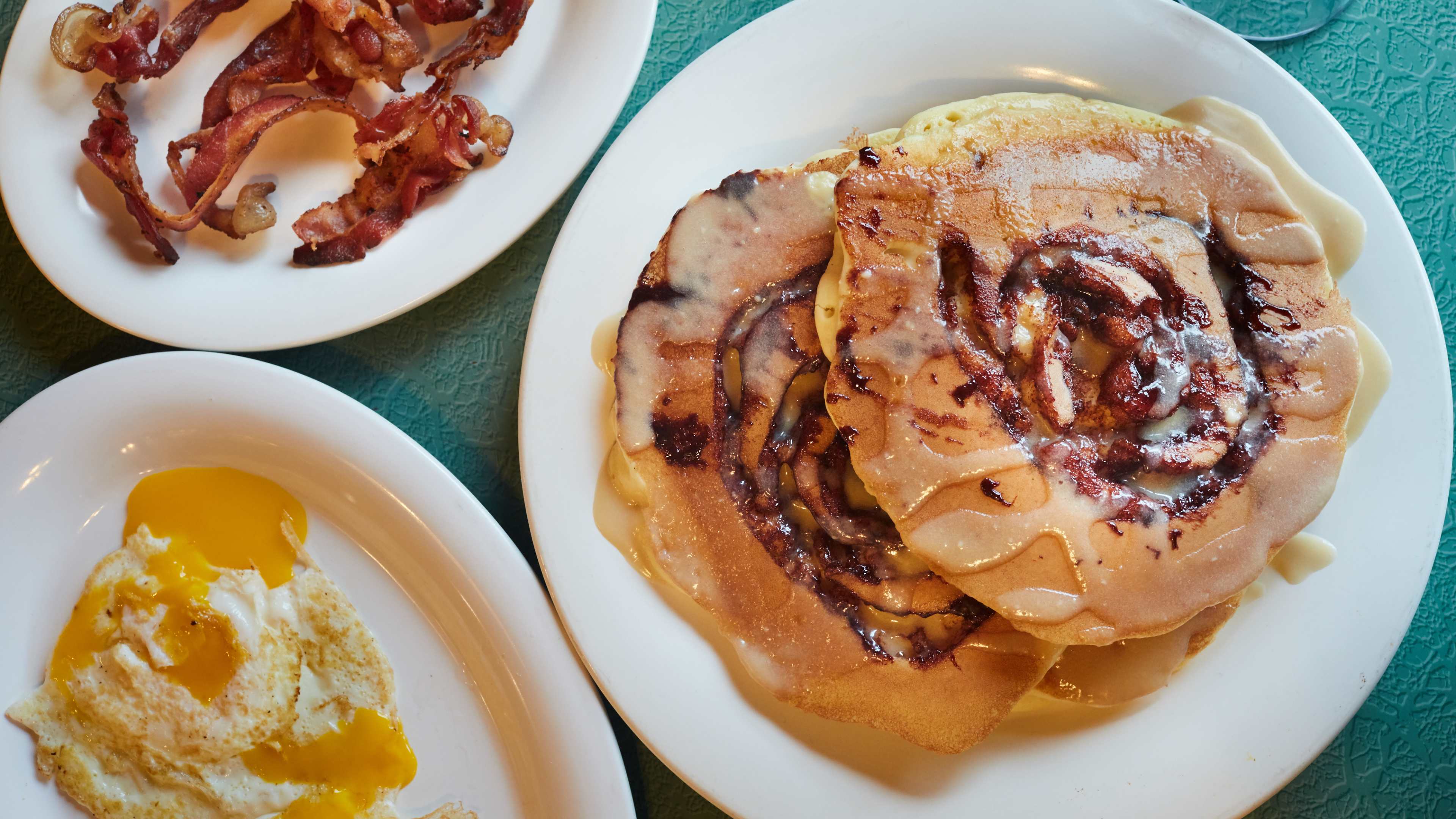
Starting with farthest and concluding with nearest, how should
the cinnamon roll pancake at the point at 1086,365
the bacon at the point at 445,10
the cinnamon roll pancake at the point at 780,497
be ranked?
the bacon at the point at 445,10 → the cinnamon roll pancake at the point at 780,497 → the cinnamon roll pancake at the point at 1086,365

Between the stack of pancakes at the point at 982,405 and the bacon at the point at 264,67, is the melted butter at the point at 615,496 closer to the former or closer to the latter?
the stack of pancakes at the point at 982,405

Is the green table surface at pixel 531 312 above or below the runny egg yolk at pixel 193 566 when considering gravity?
above

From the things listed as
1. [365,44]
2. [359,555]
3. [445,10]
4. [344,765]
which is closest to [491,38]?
[445,10]

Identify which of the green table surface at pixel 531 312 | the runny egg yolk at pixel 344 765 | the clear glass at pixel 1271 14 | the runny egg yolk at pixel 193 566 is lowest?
the runny egg yolk at pixel 344 765

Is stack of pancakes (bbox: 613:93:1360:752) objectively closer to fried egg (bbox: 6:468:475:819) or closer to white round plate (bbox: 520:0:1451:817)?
white round plate (bbox: 520:0:1451:817)

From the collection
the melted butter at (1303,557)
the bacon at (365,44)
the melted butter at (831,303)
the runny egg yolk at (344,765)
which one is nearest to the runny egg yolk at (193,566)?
the runny egg yolk at (344,765)

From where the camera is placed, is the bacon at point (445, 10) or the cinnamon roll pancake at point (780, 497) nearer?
the cinnamon roll pancake at point (780, 497)
